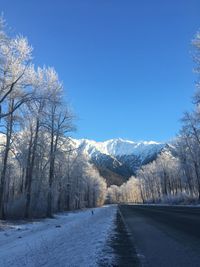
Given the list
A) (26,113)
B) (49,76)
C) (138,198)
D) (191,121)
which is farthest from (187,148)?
(138,198)

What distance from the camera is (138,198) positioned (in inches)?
7136

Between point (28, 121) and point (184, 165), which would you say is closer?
point (28, 121)

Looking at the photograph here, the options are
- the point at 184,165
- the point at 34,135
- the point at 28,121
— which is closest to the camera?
the point at 28,121

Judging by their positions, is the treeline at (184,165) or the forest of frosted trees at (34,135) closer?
the forest of frosted trees at (34,135)

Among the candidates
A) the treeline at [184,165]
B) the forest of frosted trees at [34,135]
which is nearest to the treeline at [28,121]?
the forest of frosted trees at [34,135]

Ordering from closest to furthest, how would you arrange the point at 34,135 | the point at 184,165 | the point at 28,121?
the point at 28,121
the point at 34,135
the point at 184,165

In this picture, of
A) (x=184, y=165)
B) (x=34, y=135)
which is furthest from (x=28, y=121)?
(x=184, y=165)

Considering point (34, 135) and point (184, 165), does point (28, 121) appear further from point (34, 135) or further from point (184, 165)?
point (184, 165)

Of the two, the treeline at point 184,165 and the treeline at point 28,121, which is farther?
the treeline at point 184,165

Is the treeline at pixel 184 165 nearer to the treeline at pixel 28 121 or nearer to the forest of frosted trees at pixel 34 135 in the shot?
the forest of frosted trees at pixel 34 135

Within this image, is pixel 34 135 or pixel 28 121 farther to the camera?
pixel 34 135

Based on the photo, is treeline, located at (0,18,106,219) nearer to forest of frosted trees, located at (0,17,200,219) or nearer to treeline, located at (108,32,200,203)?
forest of frosted trees, located at (0,17,200,219)


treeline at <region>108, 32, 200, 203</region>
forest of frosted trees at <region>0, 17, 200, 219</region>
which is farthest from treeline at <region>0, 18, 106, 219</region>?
treeline at <region>108, 32, 200, 203</region>

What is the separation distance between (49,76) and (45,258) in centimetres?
2628
